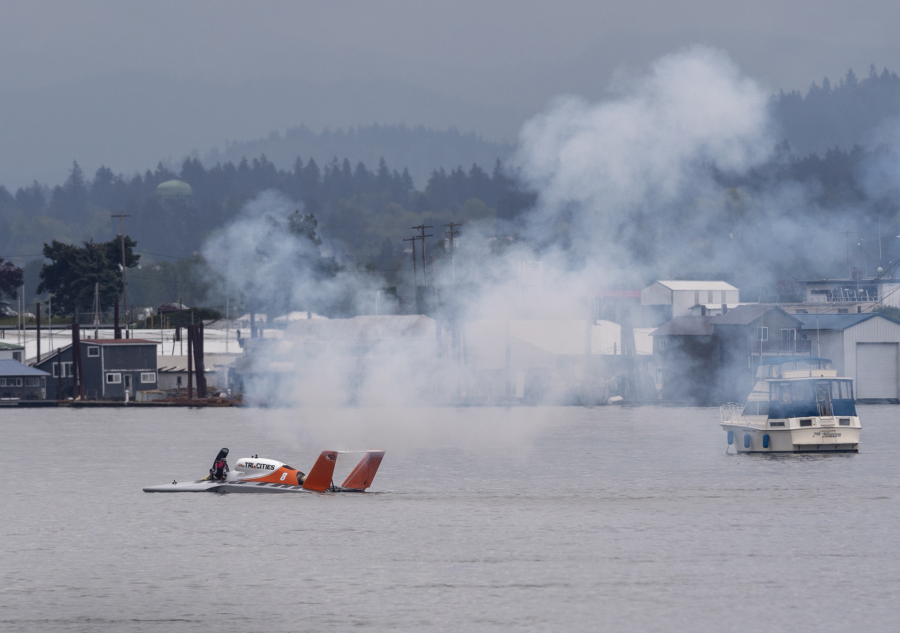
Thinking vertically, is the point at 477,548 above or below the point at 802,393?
below

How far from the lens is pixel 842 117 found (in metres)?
69.5

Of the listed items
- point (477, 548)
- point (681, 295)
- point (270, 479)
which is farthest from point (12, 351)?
point (477, 548)

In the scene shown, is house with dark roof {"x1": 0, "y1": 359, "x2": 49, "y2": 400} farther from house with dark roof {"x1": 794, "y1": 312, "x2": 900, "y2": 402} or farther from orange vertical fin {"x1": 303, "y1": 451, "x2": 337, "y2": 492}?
orange vertical fin {"x1": 303, "y1": 451, "x2": 337, "y2": 492}

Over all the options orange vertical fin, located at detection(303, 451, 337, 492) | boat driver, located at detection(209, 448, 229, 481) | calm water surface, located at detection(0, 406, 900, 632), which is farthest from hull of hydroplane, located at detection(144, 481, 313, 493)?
orange vertical fin, located at detection(303, 451, 337, 492)

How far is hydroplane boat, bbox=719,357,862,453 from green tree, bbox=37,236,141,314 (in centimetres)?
10462

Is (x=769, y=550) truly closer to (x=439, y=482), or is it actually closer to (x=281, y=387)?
(x=439, y=482)

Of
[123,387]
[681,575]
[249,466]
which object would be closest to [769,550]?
[681,575]

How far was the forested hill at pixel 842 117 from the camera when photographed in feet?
166

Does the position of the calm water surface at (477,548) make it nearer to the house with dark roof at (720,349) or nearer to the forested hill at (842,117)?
the forested hill at (842,117)

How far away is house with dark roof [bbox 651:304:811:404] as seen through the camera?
91250mm

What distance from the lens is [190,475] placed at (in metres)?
52.3

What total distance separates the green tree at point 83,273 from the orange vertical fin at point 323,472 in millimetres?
108177

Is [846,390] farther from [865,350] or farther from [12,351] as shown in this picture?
[12,351]

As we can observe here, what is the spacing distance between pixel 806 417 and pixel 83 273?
110606 millimetres
